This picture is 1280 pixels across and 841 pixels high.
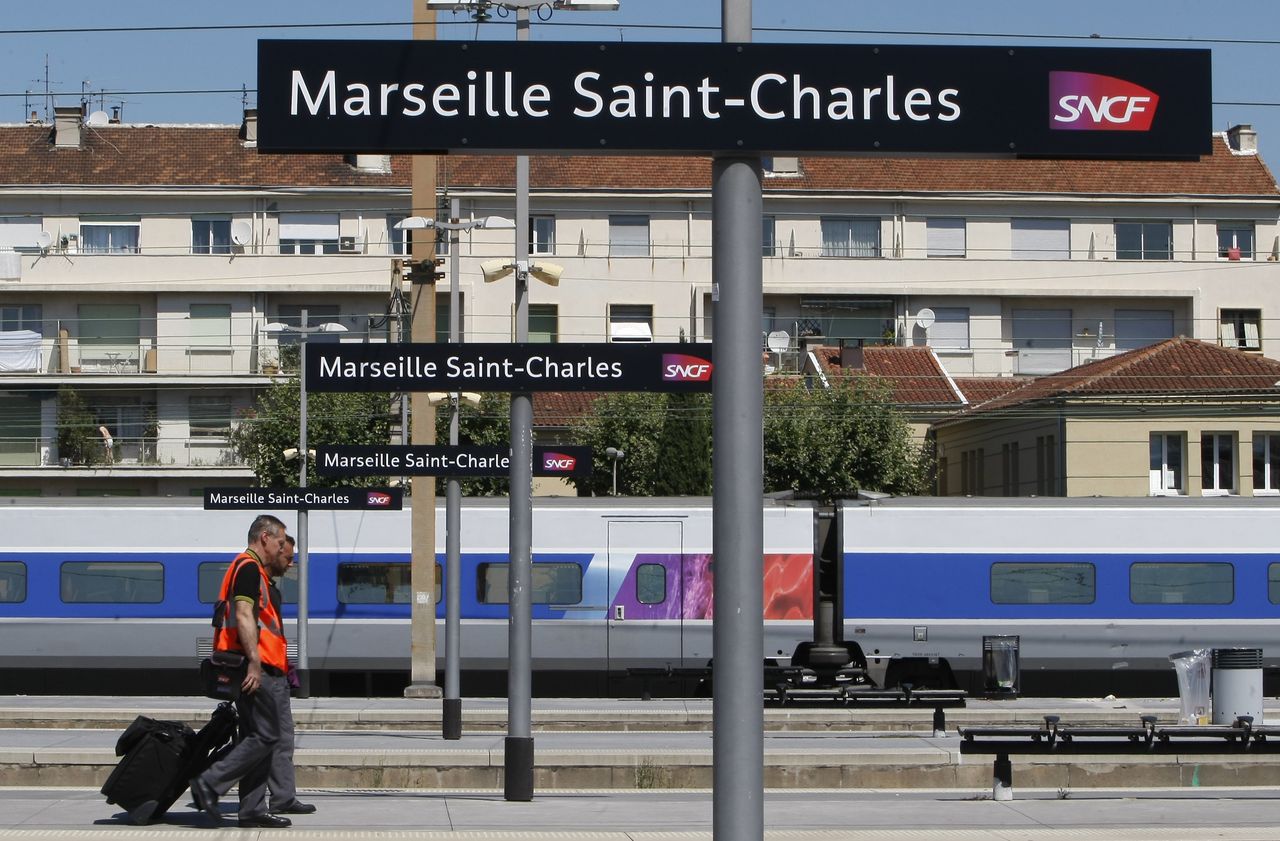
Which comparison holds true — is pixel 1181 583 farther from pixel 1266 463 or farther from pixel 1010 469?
pixel 1010 469

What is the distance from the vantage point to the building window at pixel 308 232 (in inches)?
2309

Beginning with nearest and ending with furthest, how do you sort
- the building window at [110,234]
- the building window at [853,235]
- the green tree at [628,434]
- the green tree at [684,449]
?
the green tree at [684,449], the green tree at [628,434], the building window at [110,234], the building window at [853,235]

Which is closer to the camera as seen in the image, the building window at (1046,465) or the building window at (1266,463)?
the building window at (1266,463)

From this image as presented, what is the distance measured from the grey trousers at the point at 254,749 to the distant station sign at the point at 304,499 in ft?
37.1

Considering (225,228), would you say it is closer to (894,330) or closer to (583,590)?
(894,330)

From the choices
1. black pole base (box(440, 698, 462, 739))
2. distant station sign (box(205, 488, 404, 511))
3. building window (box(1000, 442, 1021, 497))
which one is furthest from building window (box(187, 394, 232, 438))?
black pole base (box(440, 698, 462, 739))

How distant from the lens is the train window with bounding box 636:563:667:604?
88.2ft

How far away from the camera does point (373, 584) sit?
2759 cm

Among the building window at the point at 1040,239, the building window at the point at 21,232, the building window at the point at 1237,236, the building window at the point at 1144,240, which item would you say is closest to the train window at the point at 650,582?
the building window at the point at 1040,239

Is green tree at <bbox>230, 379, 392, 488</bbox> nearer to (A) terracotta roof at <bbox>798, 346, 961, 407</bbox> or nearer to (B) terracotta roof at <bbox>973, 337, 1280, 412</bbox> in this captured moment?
(A) terracotta roof at <bbox>798, 346, 961, 407</bbox>

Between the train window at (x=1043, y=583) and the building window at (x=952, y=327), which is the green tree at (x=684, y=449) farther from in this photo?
the train window at (x=1043, y=583)

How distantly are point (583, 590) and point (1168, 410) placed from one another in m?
20.1

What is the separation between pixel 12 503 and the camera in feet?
90.4

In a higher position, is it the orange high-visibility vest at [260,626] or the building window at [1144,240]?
the building window at [1144,240]
